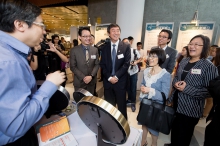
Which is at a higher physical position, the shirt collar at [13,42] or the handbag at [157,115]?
the shirt collar at [13,42]

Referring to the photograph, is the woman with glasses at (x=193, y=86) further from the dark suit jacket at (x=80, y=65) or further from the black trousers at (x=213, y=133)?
the dark suit jacket at (x=80, y=65)

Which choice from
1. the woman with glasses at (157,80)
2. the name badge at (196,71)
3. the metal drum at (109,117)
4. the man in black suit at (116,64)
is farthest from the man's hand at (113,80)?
the metal drum at (109,117)

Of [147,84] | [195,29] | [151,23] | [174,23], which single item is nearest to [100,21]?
[151,23]

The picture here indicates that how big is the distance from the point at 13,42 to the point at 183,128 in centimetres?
170

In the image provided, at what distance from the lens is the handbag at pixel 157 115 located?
1258mm

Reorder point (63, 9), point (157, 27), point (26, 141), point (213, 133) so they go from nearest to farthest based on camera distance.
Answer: point (26, 141), point (213, 133), point (157, 27), point (63, 9)

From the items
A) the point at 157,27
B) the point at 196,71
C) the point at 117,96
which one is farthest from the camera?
the point at 157,27

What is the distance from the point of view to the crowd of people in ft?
1.53

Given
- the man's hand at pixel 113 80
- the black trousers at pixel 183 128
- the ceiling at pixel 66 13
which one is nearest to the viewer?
the black trousers at pixel 183 128

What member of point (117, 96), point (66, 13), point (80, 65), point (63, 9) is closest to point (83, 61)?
point (80, 65)

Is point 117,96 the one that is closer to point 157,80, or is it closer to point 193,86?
point 157,80

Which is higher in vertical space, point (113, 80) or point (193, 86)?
point (193, 86)

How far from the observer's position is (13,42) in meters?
0.54

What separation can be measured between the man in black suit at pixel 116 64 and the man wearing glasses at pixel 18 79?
133 centimetres
